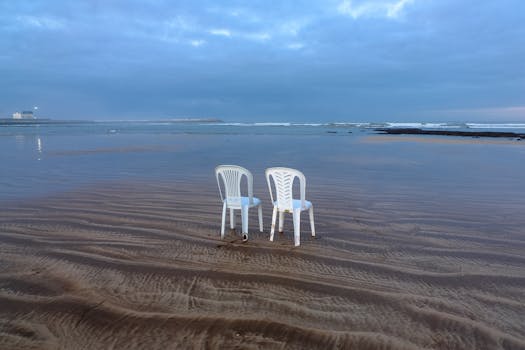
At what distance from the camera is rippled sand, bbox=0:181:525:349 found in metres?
2.59

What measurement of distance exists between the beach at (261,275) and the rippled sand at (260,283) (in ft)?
0.05

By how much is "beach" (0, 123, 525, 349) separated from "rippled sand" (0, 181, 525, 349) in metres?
0.01

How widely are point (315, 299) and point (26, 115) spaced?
143m

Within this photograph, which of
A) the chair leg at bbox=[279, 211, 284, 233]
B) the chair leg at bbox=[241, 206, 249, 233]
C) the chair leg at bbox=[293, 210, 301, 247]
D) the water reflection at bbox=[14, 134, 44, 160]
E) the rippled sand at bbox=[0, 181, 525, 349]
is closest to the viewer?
the rippled sand at bbox=[0, 181, 525, 349]

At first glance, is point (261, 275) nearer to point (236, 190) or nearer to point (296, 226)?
point (296, 226)

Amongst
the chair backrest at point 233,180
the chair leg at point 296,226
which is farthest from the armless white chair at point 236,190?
the chair leg at point 296,226

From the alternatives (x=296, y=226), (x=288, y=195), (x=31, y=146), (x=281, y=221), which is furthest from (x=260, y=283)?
(x=31, y=146)

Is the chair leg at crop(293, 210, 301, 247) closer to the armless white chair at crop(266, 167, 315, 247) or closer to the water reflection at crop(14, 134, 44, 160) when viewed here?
the armless white chair at crop(266, 167, 315, 247)

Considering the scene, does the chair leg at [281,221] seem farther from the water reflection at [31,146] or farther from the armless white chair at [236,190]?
the water reflection at [31,146]

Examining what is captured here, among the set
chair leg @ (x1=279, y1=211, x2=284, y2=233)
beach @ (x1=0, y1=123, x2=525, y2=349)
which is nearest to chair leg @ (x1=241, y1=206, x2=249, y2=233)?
beach @ (x1=0, y1=123, x2=525, y2=349)

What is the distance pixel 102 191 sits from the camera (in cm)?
771

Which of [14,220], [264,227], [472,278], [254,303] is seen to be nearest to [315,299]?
[254,303]

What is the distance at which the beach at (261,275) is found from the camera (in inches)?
103

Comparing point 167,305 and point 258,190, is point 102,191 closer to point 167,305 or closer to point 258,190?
point 258,190
